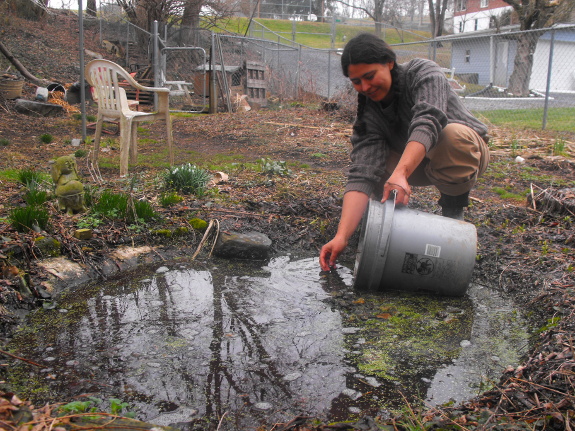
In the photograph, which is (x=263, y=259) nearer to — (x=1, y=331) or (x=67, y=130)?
(x=1, y=331)

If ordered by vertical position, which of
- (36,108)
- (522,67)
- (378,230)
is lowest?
(378,230)

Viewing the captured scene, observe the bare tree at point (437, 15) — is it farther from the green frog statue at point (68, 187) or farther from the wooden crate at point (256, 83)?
the green frog statue at point (68, 187)

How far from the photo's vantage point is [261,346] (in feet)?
7.27

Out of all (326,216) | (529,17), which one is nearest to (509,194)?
(326,216)

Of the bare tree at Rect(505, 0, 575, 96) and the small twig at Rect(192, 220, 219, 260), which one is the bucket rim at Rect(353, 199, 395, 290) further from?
the bare tree at Rect(505, 0, 575, 96)

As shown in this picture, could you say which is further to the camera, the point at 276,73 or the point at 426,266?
the point at 276,73

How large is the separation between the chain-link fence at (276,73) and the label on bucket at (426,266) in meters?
7.16

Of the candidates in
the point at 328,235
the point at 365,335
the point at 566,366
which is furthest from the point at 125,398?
the point at 328,235

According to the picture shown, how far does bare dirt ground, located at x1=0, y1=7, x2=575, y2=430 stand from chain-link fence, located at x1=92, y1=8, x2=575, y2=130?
10.9 ft

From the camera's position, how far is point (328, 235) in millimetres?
3740

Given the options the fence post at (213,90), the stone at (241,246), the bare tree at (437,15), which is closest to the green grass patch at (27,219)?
the stone at (241,246)

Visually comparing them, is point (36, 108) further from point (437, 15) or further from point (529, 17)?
point (437, 15)

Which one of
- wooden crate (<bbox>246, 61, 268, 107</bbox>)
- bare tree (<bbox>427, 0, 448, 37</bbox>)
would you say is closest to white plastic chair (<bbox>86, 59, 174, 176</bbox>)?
wooden crate (<bbox>246, 61, 268, 107</bbox>)

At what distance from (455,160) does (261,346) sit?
5.07ft
